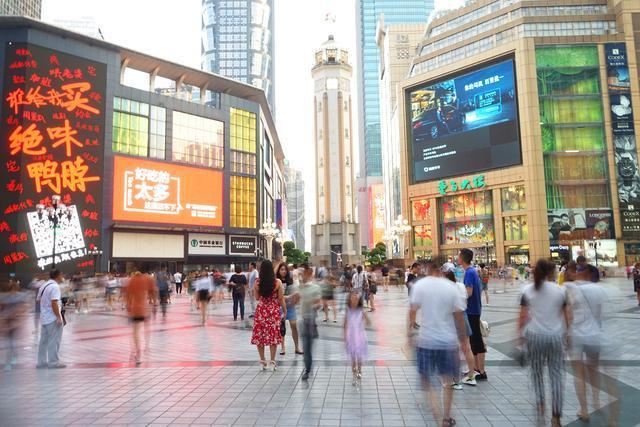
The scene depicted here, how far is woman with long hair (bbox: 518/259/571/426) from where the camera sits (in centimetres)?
499

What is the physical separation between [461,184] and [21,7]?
117254mm

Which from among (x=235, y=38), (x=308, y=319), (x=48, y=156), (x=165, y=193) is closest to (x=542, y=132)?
(x=165, y=193)

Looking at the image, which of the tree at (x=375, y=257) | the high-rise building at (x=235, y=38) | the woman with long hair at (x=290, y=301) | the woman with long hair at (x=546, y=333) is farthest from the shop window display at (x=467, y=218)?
the high-rise building at (x=235, y=38)

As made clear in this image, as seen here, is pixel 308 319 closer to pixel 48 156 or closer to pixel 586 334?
pixel 586 334

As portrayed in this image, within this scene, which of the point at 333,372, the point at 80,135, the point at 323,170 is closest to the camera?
the point at 333,372

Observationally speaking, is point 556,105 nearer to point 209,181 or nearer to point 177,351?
point 209,181

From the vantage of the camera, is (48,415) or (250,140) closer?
(48,415)

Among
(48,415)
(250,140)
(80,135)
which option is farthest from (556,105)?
(48,415)

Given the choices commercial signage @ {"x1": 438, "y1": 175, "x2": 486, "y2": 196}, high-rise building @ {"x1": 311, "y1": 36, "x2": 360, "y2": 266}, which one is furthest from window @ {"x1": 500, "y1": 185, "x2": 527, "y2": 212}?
high-rise building @ {"x1": 311, "y1": 36, "x2": 360, "y2": 266}

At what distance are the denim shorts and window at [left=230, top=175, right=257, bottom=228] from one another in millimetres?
51344

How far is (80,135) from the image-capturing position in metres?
43.1

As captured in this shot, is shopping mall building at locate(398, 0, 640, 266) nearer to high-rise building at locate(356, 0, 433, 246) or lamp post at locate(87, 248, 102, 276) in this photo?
lamp post at locate(87, 248, 102, 276)

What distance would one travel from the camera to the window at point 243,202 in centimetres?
5572

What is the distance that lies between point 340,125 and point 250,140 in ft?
55.5
